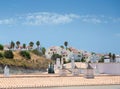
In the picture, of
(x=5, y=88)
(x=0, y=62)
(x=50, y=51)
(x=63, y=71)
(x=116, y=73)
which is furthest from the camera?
(x=50, y=51)

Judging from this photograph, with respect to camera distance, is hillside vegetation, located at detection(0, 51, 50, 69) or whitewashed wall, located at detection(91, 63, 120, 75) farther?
hillside vegetation, located at detection(0, 51, 50, 69)

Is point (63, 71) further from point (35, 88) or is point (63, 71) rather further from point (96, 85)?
point (35, 88)

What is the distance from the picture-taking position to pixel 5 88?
15.9 m

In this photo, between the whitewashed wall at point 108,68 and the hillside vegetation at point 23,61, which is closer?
the whitewashed wall at point 108,68

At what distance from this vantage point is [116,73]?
2906cm

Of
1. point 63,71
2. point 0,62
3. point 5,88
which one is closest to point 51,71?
point 63,71

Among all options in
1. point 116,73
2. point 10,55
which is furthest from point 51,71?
point 10,55

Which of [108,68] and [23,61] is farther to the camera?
[23,61]

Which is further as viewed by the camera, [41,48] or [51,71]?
[41,48]

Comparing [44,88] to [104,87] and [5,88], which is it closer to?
[5,88]

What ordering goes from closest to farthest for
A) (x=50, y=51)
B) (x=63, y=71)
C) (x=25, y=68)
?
(x=63, y=71) → (x=25, y=68) → (x=50, y=51)

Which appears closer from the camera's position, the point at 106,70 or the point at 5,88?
the point at 5,88

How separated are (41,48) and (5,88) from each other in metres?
96.6

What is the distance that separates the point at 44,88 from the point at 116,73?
1439 cm
